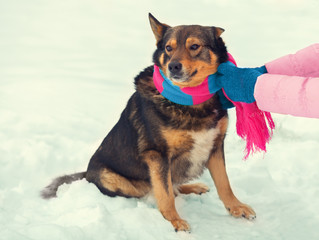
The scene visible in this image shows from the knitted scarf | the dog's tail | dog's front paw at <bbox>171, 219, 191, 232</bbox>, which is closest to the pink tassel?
the knitted scarf

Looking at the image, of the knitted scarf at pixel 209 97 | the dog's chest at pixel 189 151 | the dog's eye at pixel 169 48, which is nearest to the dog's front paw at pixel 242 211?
the dog's chest at pixel 189 151

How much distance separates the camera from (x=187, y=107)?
325 cm

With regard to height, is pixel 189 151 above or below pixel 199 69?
below

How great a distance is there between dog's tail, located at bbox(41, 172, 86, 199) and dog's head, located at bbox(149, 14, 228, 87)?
64.7 inches

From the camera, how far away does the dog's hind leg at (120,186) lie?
361 cm

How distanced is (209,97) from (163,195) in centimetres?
94

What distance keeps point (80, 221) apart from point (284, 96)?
1.84 metres

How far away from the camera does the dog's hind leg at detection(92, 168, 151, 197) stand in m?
3.61

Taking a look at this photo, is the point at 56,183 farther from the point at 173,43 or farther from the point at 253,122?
the point at 253,122

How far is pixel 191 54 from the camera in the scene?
301 cm

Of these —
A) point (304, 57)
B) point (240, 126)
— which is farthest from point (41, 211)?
point (304, 57)

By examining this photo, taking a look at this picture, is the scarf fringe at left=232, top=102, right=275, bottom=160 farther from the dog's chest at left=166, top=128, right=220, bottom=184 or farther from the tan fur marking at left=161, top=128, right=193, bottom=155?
the tan fur marking at left=161, top=128, right=193, bottom=155

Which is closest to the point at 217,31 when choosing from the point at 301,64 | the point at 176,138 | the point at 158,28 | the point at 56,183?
the point at 158,28

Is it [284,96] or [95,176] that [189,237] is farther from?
[284,96]
